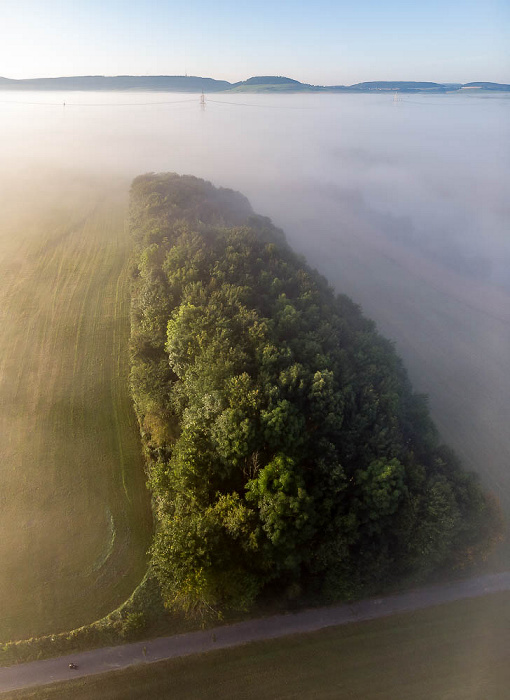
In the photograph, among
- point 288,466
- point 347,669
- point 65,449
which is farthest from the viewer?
point 65,449

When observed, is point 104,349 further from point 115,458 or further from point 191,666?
point 191,666

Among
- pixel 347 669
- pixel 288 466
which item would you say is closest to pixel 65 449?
pixel 288 466

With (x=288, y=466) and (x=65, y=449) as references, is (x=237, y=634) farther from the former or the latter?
(x=65, y=449)

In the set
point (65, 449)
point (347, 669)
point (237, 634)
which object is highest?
point (65, 449)

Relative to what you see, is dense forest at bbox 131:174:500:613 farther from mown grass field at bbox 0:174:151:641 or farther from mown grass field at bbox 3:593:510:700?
mown grass field at bbox 0:174:151:641

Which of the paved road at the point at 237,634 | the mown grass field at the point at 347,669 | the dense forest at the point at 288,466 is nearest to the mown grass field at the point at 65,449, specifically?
the paved road at the point at 237,634
